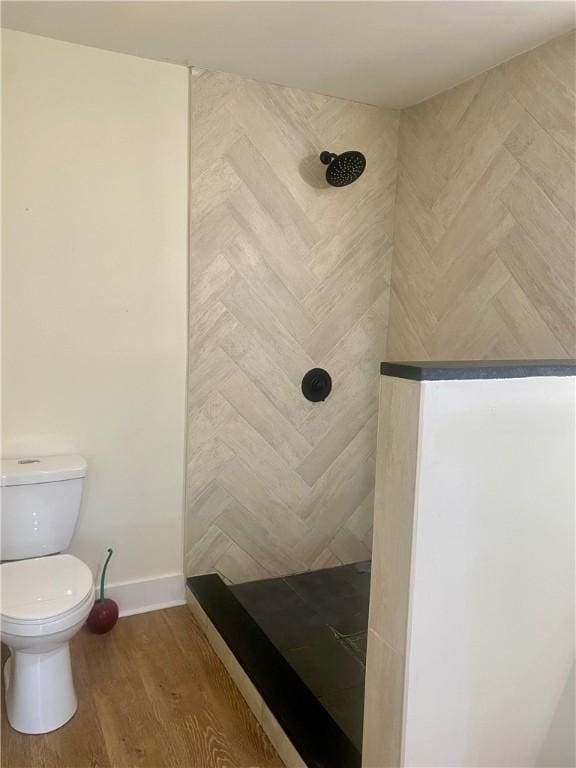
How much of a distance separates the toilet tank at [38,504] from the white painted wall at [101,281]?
167 mm

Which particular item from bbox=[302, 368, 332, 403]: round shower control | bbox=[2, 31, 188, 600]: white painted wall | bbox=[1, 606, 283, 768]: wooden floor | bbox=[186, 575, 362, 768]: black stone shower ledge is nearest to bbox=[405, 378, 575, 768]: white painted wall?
bbox=[186, 575, 362, 768]: black stone shower ledge

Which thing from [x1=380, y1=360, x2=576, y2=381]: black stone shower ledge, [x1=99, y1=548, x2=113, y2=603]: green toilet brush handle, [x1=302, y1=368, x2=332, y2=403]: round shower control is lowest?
[x1=99, y1=548, x2=113, y2=603]: green toilet brush handle

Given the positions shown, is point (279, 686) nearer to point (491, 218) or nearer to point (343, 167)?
point (491, 218)

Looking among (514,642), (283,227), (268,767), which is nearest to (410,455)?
(514,642)

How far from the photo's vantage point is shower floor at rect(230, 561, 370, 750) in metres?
1.88

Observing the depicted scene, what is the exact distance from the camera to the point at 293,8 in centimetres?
183

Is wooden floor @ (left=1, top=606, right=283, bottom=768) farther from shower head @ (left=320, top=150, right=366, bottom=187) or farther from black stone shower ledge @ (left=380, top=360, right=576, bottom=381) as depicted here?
shower head @ (left=320, top=150, right=366, bottom=187)

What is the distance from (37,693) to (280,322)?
1.69 metres

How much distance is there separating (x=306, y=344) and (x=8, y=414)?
1.31 m

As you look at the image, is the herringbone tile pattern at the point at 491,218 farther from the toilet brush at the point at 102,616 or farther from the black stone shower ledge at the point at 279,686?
the toilet brush at the point at 102,616

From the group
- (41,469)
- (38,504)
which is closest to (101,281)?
(41,469)

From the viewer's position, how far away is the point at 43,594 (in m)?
1.82

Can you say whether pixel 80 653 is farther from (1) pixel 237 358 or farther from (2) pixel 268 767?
(1) pixel 237 358

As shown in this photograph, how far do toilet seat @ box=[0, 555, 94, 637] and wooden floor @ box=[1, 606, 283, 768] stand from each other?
1.24ft
